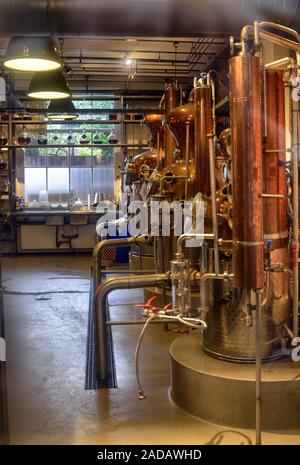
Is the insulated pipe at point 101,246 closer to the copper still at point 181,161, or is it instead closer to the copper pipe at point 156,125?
the copper still at point 181,161

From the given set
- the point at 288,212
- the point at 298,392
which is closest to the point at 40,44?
the point at 288,212

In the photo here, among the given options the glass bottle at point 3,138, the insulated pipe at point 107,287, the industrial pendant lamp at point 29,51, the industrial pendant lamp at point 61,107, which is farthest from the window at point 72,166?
the insulated pipe at point 107,287

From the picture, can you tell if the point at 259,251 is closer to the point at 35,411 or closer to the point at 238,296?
the point at 238,296

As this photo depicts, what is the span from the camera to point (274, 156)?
2.90 meters

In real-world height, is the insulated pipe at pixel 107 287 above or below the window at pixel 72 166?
below

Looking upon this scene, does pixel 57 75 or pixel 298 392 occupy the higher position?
pixel 57 75

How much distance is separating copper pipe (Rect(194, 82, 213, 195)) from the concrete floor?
4.88ft

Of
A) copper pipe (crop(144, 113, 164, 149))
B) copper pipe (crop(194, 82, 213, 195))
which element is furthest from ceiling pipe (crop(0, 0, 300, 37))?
copper pipe (crop(144, 113, 164, 149))

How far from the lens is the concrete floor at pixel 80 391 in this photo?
9.21 ft

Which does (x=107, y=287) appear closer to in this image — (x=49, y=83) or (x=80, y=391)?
(x=80, y=391)

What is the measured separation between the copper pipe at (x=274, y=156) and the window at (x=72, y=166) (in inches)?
325

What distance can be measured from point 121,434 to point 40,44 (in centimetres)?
255

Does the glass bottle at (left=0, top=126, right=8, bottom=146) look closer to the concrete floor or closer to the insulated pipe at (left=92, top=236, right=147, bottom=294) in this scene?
the concrete floor

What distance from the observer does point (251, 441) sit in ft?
8.95
